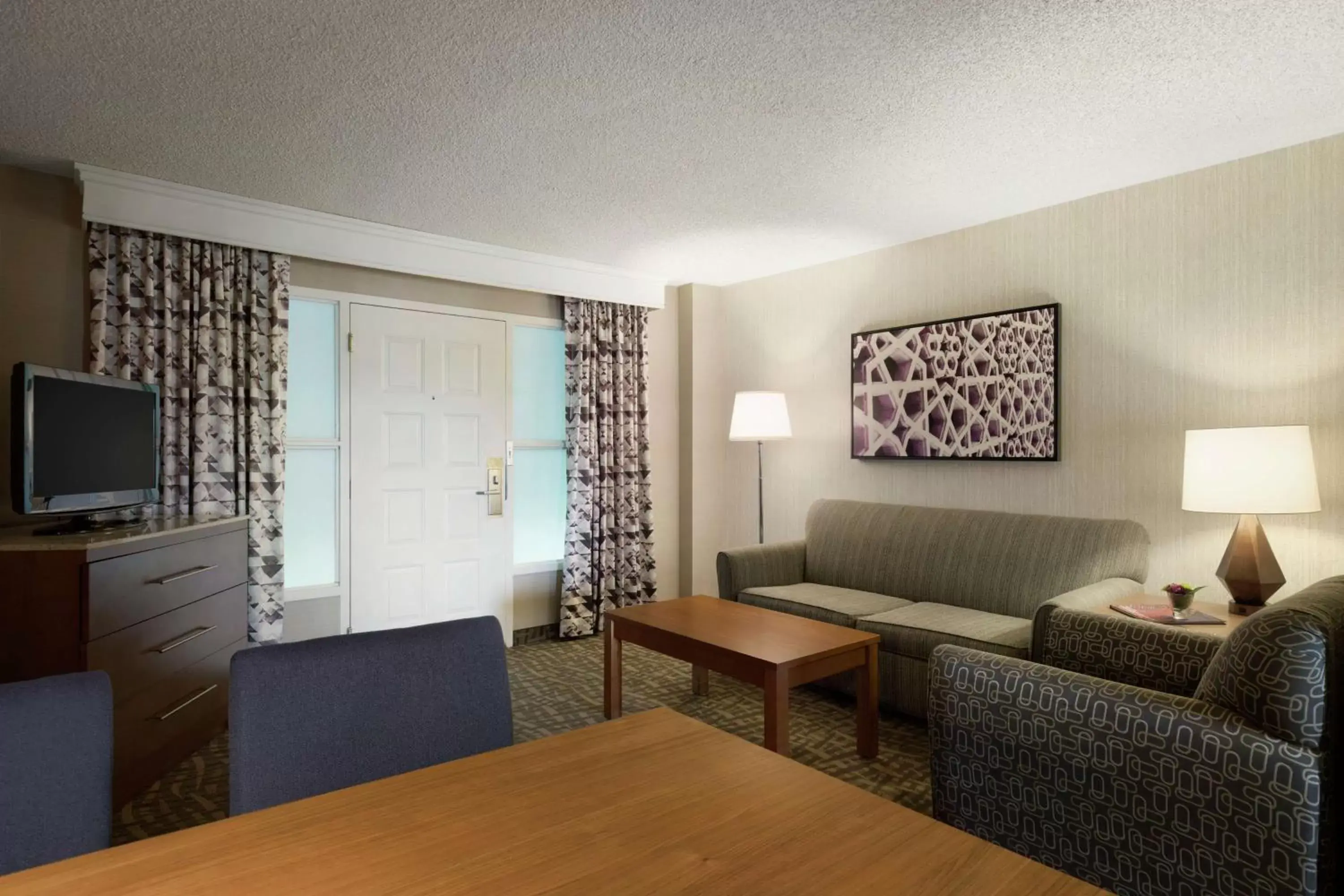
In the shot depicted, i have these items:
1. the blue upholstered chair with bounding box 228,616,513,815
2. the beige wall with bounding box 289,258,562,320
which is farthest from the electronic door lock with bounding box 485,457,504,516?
the blue upholstered chair with bounding box 228,616,513,815

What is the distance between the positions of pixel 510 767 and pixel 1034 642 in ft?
6.82

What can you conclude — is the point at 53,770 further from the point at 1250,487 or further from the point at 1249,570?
the point at 1249,570

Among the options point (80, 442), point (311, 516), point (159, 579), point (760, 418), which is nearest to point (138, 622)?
point (159, 579)

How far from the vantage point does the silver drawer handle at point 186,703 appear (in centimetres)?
271

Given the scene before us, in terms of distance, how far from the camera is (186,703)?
9.41ft

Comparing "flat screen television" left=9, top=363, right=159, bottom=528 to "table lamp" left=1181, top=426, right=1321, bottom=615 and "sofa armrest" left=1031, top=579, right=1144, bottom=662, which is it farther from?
"table lamp" left=1181, top=426, right=1321, bottom=615

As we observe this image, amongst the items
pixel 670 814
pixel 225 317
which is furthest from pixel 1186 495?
pixel 225 317

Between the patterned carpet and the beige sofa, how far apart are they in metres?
0.26

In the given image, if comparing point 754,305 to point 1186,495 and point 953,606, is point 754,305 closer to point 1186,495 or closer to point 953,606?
point 953,606

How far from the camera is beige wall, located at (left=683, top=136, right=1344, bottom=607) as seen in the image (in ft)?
9.37

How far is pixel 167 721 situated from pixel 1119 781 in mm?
3079

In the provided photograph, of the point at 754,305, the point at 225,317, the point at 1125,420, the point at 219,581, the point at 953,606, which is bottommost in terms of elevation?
the point at 953,606

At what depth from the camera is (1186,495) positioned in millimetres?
2754

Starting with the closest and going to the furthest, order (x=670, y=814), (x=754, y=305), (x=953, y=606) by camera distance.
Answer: (x=670, y=814), (x=953, y=606), (x=754, y=305)
